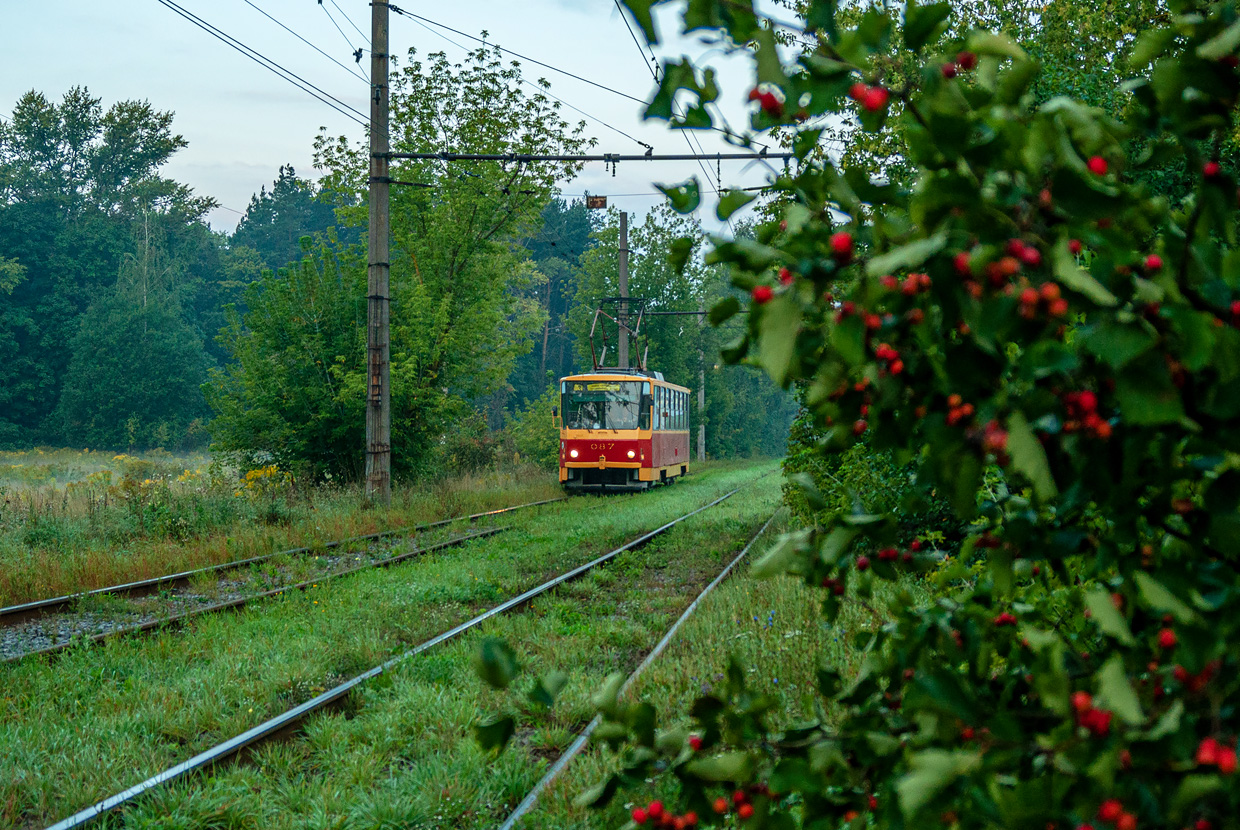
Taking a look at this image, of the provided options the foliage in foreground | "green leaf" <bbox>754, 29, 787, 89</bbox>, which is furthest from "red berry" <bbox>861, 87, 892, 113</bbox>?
"green leaf" <bbox>754, 29, 787, 89</bbox>

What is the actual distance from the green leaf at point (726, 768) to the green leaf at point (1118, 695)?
0.51 meters

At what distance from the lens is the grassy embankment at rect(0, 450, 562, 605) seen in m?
10.2

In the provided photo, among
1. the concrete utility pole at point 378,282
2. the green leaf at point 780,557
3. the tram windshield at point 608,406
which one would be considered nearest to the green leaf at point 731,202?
the green leaf at point 780,557

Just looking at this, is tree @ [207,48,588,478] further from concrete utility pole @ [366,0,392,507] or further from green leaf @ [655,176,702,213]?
green leaf @ [655,176,702,213]

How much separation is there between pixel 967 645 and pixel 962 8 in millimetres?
17602

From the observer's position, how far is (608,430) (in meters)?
23.9

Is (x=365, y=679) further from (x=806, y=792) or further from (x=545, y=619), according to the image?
(x=806, y=792)

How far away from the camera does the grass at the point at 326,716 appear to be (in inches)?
169

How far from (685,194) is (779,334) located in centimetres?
44

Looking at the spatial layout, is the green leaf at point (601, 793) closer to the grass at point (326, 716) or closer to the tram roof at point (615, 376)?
the grass at point (326, 716)

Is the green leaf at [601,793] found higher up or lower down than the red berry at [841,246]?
lower down

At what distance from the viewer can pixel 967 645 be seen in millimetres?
1410

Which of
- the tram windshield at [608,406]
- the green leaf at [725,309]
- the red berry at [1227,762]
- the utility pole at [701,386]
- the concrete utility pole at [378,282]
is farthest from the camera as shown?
the utility pole at [701,386]

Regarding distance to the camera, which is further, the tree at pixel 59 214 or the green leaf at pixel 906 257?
the tree at pixel 59 214
